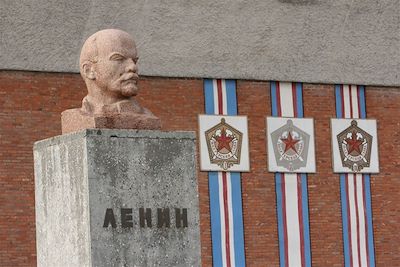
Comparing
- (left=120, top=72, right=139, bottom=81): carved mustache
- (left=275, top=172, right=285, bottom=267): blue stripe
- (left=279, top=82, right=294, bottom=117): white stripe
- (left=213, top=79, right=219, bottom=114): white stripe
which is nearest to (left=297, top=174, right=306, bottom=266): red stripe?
(left=275, top=172, right=285, bottom=267): blue stripe

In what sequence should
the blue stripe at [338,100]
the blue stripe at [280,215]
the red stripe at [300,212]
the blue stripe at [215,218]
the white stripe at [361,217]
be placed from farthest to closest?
1. the blue stripe at [338,100]
2. the white stripe at [361,217]
3. the red stripe at [300,212]
4. the blue stripe at [280,215]
5. the blue stripe at [215,218]

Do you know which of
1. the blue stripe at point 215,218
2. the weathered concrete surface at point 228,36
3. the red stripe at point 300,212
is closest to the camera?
the weathered concrete surface at point 228,36

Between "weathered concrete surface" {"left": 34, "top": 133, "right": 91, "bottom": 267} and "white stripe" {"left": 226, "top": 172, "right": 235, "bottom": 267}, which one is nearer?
"weathered concrete surface" {"left": 34, "top": 133, "right": 91, "bottom": 267}

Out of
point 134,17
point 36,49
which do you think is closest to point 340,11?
point 134,17

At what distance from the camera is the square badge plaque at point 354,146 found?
23.6m

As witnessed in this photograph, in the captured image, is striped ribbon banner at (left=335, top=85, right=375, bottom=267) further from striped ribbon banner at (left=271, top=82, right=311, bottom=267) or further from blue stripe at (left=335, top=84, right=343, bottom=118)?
striped ribbon banner at (left=271, top=82, right=311, bottom=267)

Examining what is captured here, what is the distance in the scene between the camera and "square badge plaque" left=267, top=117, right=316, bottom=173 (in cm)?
2298

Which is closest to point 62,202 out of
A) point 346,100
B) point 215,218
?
point 215,218

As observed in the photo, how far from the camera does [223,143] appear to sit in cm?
2258

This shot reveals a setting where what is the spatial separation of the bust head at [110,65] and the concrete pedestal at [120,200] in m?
0.52

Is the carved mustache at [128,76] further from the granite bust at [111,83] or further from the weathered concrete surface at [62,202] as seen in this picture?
the weathered concrete surface at [62,202]

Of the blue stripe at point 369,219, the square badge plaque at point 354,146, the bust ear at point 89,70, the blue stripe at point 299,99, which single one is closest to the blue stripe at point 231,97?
the blue stripe at point 299,99

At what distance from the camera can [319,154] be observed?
23.4 meters

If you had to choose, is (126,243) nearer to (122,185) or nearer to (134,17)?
(122,185)
